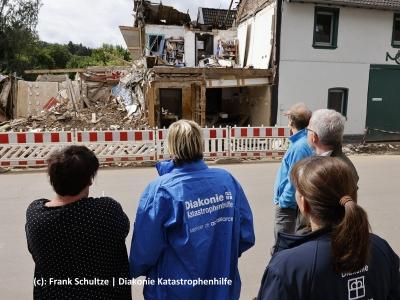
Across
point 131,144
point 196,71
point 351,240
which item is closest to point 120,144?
point 131,144

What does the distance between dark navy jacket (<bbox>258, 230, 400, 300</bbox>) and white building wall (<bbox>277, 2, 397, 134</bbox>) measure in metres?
15.7

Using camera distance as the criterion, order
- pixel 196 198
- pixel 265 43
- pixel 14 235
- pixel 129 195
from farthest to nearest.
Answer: pixel 265 43 → pixel 129 195 → pixel 14 235 → pixel 196 198

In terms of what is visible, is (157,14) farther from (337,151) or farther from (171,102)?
(337,151)

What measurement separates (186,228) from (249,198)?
4996 millimetres

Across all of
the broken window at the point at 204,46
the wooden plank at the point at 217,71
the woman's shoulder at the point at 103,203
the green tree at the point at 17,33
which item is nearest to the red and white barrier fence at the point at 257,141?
the wooden plank at the point at 217,71

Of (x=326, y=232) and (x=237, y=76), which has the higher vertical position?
(x=237, y=76)

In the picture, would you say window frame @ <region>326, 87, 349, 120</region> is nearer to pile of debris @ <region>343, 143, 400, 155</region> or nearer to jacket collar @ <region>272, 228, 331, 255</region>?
pile of debris @ <region>343, 143, 400, 155</region>

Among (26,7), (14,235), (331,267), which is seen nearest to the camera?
(331,267)

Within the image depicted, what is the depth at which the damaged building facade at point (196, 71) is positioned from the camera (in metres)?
15.8

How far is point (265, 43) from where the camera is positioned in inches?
693

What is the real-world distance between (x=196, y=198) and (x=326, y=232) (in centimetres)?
99

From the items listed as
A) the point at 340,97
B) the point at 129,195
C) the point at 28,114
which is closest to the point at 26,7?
the point at 28,114

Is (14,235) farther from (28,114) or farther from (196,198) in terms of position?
(28,114)

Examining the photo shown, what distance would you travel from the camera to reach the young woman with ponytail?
60.3 inches
